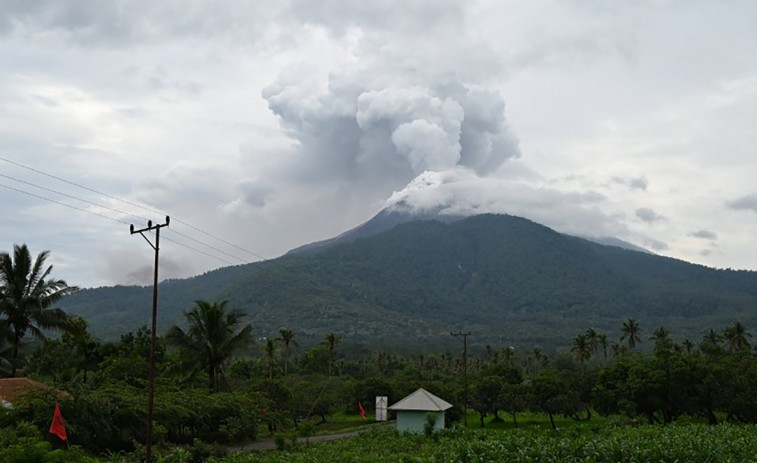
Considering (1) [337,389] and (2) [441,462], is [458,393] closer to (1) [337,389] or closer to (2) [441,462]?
(1) [337,389]

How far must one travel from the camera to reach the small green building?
4259cm

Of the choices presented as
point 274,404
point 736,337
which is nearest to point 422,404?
point 274,404

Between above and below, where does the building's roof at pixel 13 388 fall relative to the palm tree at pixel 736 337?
below

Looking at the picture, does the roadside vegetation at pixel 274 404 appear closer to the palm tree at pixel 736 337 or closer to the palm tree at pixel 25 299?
the palm tree at pixel 25 299

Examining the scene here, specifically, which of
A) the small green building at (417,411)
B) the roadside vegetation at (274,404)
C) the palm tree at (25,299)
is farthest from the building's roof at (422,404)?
the palm tree at (25,299)

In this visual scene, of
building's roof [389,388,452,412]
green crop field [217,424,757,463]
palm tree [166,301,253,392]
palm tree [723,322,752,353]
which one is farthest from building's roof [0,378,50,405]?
palm tree [723,322,752,353]

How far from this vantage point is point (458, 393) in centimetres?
5638

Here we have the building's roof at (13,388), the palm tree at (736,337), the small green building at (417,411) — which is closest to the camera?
the building's roof at (13,388)

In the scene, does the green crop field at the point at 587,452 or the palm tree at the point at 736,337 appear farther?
the palm tree at the point at 736,337

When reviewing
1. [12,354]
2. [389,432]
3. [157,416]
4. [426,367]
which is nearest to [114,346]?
[12,354]

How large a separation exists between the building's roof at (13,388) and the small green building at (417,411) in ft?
68.8

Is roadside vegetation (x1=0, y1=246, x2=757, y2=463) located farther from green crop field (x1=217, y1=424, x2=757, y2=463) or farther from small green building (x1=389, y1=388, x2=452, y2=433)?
small green building (x1=389, y1=388, x2=452, y2=433)

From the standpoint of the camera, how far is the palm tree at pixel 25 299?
31.8m

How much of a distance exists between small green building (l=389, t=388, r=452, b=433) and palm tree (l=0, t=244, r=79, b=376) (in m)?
20.3
